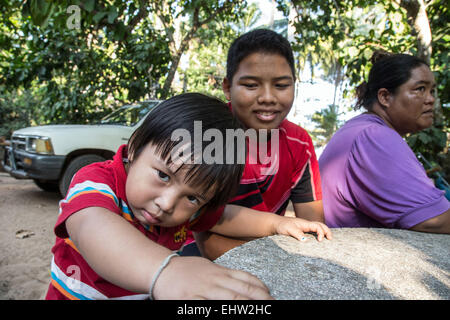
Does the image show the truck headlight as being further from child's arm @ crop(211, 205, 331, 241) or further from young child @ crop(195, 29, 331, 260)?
child's arm @ crop(211, 205, 331, 241)

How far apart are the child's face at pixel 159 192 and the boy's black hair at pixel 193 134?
0.02m

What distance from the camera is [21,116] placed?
1007cm

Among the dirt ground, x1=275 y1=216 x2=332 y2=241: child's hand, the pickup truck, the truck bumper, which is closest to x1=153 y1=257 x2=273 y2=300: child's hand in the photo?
x1=275 y1=216 x2=332 y2=241: child's hand

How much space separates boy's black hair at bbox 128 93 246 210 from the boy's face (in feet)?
1.32

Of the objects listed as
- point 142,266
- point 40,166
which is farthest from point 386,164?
point 40,166

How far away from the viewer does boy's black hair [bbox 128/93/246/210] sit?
3.15ft

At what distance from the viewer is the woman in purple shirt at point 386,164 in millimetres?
1450

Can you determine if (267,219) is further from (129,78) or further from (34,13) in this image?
(129,78)

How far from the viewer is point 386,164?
1.54 metres

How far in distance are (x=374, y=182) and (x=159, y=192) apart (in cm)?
111

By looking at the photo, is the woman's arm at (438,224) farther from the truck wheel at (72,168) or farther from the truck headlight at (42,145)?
the truck headlight at (42,145)

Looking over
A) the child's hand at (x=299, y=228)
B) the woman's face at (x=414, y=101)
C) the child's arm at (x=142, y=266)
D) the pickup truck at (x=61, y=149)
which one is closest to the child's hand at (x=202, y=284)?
the child's arm at (x=142, y=266)

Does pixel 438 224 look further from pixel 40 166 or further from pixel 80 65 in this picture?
pixel 80 65
